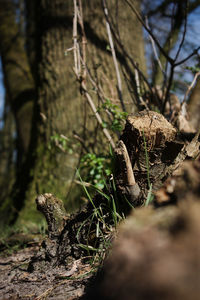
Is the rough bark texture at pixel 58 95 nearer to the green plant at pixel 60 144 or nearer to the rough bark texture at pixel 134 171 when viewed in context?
the green plant at pixel 60 144

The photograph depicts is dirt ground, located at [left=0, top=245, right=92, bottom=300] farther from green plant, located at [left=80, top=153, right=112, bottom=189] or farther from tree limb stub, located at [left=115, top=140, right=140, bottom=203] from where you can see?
green plant, located at [left=80, top=153, right=112, bottom=189]

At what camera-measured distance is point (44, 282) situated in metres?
1.36

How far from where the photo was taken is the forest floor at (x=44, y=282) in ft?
3.86

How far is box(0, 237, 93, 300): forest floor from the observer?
3.86ft

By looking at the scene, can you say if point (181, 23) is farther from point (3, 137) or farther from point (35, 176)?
point (3, 137)

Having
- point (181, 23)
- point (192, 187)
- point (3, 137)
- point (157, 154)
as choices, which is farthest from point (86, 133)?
point (3, 137)

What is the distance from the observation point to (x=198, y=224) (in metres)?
0.58

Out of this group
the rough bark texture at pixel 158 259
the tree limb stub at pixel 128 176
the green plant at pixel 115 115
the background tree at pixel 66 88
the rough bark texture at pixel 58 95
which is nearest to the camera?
the rough bark texture at pixel 158 259

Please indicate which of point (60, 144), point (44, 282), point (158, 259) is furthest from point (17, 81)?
point (158, 259)

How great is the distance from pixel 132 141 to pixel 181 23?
14.6ft

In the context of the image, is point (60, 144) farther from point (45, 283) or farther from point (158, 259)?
point (158, 259)

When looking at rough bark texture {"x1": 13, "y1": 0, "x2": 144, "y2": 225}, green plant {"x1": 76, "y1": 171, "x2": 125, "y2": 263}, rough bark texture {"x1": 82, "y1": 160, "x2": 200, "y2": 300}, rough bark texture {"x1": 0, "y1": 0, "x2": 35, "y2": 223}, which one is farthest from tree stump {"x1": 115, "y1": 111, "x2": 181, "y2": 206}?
rough bark texture {"x1": 0, "y1": 0, "x2": 35, "y2": 223}

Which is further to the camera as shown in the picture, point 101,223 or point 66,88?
point 66,88

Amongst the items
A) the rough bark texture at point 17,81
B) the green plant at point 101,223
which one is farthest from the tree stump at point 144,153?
the rough bark texture at point 17,81
